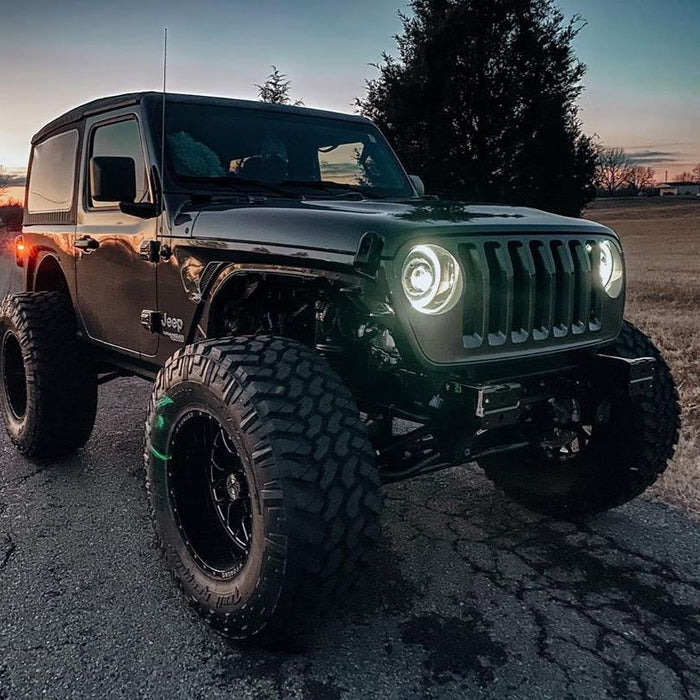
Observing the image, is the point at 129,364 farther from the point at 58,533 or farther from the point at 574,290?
the point at 574,290

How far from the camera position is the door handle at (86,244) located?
13.4ft

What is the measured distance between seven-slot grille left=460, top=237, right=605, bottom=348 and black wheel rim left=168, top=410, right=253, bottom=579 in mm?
1034

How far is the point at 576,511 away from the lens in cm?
374

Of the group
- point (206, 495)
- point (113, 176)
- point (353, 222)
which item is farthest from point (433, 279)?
point (113, 176)

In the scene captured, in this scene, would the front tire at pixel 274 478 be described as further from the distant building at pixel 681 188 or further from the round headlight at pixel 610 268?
the distant building at pixel 681 188

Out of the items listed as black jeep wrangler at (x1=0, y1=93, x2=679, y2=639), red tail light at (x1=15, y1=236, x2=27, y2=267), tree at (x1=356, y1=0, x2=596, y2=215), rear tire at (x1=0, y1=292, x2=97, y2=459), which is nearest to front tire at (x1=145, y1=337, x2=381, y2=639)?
black jeep wrangler at (x1=0, y1=93, x2=679, y2=639)

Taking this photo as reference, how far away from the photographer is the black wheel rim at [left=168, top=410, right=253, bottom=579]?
2.87 meters

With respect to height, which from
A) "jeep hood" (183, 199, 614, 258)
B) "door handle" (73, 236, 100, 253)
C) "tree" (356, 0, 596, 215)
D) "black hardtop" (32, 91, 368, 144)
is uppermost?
"tree" (356, 0, 596, 215)

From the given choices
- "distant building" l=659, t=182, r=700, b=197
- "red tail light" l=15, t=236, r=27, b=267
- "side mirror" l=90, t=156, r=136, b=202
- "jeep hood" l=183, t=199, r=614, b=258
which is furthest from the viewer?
"distant building" l=659, t=182, r=700, b=197

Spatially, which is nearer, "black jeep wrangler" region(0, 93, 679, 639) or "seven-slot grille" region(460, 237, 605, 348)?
"black jeep wrangler" region(0, 93, 679, 639)

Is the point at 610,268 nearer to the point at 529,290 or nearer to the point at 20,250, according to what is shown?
the point at 529,290

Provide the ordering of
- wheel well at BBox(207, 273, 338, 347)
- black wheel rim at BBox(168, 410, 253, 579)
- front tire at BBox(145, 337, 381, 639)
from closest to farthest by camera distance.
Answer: front tire at BBox(145, 337, 381, 639) < black wheel rim at BBox(168, 410, 253, 579) < wheel well at BBox(207, 273, 338, 347)

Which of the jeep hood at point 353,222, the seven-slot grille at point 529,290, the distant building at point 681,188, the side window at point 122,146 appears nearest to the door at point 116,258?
the side window at point 122,146

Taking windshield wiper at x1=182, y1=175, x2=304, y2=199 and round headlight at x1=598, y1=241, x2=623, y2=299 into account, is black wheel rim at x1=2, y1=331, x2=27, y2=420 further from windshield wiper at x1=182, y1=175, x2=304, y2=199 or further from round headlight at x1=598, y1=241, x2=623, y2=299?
round headlight at x1=598, y1=241, x2=623, y2=299
